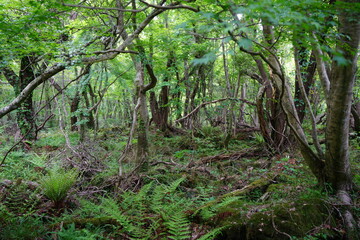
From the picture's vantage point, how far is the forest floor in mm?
2598

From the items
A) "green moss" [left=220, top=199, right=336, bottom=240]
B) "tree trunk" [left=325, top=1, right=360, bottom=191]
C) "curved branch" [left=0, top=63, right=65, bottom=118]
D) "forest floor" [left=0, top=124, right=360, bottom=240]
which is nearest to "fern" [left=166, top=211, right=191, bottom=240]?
"forest floor" [left=0, top=124, right=360, bottom=240]

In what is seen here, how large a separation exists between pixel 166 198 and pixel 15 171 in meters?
3.88

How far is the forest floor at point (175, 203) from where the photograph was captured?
2.60 m

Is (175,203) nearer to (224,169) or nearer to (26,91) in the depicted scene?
(224,169)

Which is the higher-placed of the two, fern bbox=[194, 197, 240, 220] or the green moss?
fern bbox=[194, 197, 240, 220]

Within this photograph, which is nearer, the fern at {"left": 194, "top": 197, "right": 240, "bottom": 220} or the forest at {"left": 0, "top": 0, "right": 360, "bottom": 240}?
the forest at {"left": 0, "top": 0, "right": 360, "bottom": 240}

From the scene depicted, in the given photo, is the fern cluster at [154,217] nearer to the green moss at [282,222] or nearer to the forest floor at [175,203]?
the forest floor at [175,203]

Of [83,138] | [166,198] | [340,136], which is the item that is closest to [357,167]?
[340,136]

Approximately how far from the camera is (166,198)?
3.81 m

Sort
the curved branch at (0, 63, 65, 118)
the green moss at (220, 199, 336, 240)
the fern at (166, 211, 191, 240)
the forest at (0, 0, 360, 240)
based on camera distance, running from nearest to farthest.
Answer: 1. the forest at (0, 0, 360, 240)
2. the fern at (166, 211, 191, 240)
3. the green moss at (220, 199, 336, 240)
4. the curved branch at (0, 63, 65, 118)

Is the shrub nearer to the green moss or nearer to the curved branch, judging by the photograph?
the curved branch

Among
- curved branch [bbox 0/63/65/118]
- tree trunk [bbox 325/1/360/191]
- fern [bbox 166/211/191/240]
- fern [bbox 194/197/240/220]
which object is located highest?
curved branch [bbox 0/63/65/118]

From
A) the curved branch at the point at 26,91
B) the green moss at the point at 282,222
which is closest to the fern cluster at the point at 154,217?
the green moss at the point at 282,222

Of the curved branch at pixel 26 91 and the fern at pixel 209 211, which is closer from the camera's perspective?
the fern at pixel 209 211
